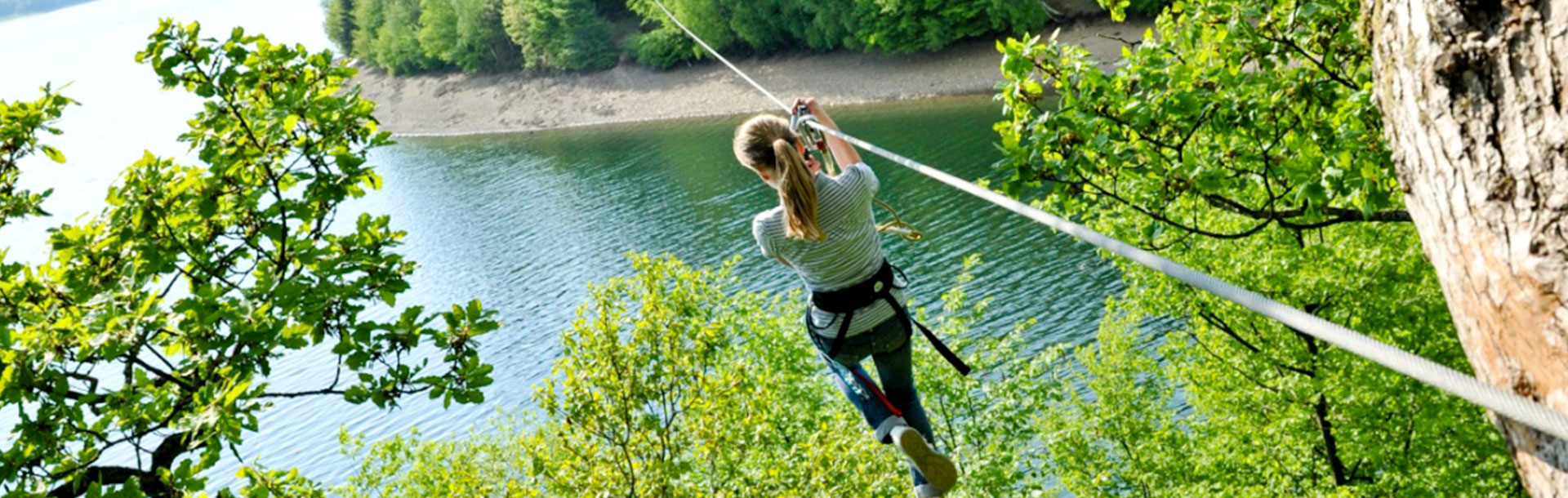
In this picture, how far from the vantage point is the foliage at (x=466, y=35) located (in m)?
95.2

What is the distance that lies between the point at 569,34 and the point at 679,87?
11231 mm

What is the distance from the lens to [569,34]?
284ft

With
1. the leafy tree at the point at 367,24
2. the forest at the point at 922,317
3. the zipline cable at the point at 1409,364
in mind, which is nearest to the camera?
the zipline cable at the point at 1409,364

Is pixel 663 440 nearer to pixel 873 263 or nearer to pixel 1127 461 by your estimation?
pixel 873 263

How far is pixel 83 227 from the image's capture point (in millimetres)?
6793

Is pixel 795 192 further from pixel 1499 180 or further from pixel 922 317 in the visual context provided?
pixel 922 317

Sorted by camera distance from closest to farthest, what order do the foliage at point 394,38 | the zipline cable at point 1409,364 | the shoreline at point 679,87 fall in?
1. the zipline cable at point 1409,364
2. the shoreline at point 679,87
3. the foliage at point 394,38

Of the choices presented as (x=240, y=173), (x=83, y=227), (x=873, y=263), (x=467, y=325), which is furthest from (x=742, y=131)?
(x=83, y=227)

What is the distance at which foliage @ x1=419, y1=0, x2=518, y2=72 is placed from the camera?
313 ft

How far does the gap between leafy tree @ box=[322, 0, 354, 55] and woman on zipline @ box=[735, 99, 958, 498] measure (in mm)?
119495

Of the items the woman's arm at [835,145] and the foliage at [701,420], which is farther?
the foliage at [701,420]

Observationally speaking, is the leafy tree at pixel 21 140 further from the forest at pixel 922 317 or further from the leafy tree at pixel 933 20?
the leafy tree at pixel 933 20

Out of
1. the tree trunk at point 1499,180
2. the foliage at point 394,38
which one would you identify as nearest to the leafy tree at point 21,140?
the tree trunk at point 1499,180

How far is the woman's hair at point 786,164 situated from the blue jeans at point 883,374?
0.69 m
